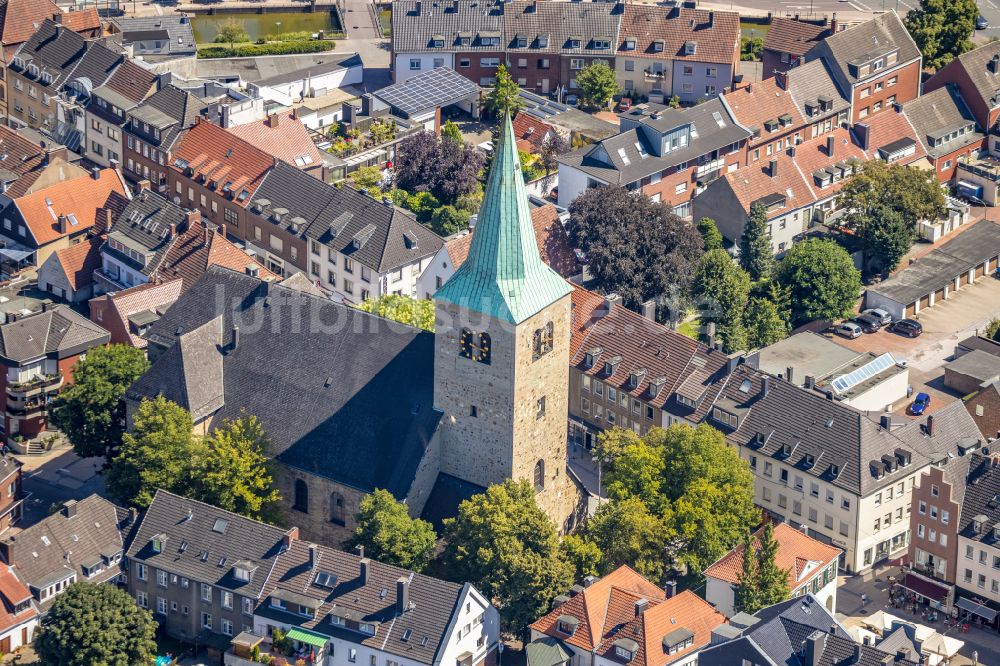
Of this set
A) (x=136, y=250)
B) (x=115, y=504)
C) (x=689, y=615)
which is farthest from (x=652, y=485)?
(x=136, y=250)

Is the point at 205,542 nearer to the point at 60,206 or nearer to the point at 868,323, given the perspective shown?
the point at 60,206

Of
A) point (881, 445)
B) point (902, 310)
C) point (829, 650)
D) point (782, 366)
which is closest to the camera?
point (829, 650)

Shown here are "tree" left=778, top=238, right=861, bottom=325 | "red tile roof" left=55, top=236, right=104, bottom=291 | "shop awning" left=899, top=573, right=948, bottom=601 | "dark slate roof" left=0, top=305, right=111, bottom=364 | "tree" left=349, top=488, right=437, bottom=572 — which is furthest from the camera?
"red tile roof" left=55, top=236, right=104, bottom=291

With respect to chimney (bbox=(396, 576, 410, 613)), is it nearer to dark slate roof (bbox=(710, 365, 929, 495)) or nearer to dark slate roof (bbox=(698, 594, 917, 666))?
dark slate roof (bbox=(698, 594, 917, 666))

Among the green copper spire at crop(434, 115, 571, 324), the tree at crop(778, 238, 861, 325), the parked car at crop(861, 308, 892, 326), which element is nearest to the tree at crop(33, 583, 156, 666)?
the green copper spire at crop(434, 115, 571, 324)

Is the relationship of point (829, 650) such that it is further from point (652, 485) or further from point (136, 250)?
point (136, 250)

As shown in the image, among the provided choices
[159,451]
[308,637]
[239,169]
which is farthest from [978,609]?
[239,169]

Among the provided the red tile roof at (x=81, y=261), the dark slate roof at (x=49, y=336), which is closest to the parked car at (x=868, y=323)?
the dark slate roof at (x=49, y=336)
